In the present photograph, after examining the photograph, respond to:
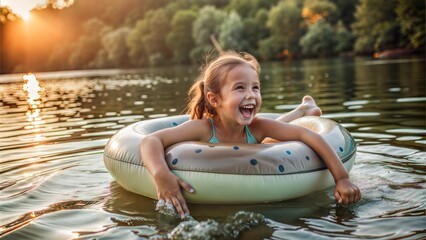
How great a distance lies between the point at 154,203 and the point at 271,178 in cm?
98

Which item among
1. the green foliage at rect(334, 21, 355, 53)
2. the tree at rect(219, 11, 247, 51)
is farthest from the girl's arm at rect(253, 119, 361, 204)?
the tree at rect(219, 11, 247, 51)

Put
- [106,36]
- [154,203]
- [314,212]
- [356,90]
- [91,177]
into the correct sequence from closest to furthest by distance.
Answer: [314,212] → [154,203] → [91,177] → [356,90] → [106,36]

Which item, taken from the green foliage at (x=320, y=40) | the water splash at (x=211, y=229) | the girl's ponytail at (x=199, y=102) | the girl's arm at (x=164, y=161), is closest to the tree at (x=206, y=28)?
the green foliage at (x=320, y=40)

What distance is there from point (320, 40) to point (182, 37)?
64.7 ft

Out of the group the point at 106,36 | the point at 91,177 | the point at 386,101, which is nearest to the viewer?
the point at 91,177

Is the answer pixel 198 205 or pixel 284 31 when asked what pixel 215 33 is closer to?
pixel 284 31

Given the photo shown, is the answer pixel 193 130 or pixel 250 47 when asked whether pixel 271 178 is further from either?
pixel 250 47

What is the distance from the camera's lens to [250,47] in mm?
48531

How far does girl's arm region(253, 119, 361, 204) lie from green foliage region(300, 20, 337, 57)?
3909 centimetres

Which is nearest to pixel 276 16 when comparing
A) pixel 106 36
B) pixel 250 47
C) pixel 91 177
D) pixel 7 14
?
pixel 250 47

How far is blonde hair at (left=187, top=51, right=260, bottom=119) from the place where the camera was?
3877 mm

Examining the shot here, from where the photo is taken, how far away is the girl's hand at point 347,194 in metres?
3.53

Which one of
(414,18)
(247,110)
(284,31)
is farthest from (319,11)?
(247,110)

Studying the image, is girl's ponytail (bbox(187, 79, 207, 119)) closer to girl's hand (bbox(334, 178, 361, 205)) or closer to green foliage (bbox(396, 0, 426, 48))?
girl's hand (bbox(334, 178, 361, 205))
